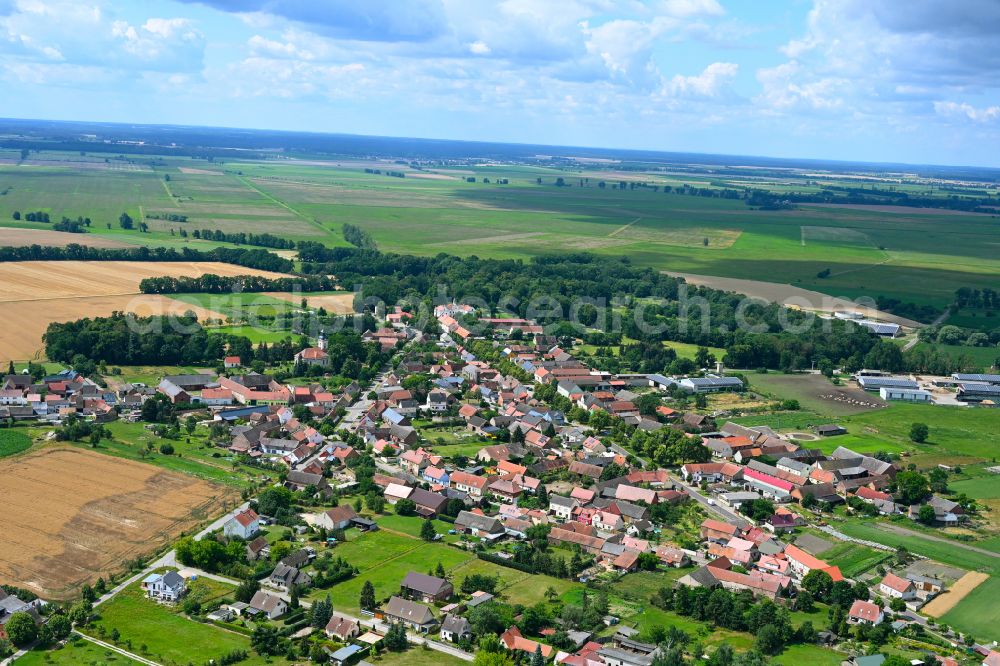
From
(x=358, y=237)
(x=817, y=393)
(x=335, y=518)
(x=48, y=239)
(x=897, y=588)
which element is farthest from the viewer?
(x=358, y=237)

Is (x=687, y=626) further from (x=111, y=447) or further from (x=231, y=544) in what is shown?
(x=111, y=447)

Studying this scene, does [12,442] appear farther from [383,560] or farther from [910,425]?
[910,425]

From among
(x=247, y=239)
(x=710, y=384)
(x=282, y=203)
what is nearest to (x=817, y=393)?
(x=710, y=384)

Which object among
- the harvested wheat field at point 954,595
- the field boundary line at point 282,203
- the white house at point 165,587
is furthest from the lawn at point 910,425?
the field boundary line at point 282,203

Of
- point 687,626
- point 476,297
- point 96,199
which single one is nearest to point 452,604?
point 687,626

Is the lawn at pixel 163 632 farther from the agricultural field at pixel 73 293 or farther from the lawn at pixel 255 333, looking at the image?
the lawn at pixel 255 333
